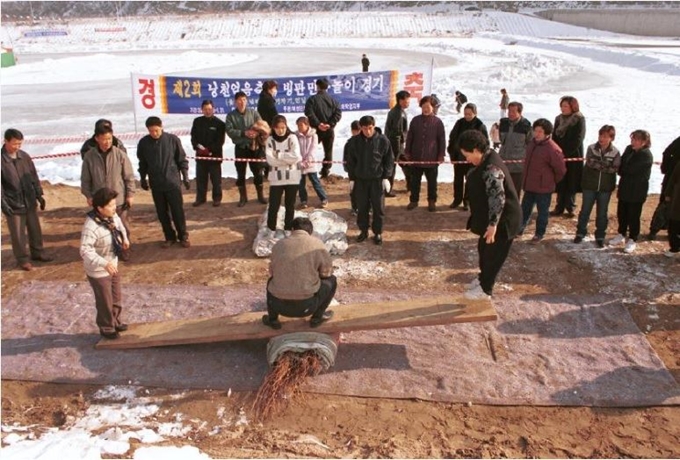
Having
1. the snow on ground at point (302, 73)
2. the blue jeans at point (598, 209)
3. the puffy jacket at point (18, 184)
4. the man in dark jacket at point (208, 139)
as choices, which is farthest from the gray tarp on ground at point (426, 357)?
the man in dark jacket at point (208, 139)

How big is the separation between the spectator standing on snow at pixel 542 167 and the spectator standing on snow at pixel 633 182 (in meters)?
0.76

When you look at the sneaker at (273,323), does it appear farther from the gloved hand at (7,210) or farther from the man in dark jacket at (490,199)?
the gloved hand at (7,210)

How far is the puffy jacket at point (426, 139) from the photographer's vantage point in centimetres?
842

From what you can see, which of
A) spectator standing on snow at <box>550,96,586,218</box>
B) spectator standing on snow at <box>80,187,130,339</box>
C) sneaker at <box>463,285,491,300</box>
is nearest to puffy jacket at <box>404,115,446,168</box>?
spectator standing on snow at <box>550,96,586,218</box>

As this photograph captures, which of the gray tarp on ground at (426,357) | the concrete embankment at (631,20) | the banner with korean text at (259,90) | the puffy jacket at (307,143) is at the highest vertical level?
the concrete embankment at (631,20)

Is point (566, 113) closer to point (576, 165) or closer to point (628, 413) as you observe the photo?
point (576, 165)

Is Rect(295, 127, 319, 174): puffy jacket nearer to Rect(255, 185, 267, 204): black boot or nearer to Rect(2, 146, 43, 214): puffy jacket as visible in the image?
Rect(255, 185, 267, 204): black boot

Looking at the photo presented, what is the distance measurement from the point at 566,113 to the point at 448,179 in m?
3.44

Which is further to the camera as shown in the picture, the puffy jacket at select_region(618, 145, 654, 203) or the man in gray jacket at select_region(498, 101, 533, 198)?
the man in gray jacket at select_region(498, 101, 533, 198)

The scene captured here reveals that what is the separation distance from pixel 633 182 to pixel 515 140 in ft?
5.65

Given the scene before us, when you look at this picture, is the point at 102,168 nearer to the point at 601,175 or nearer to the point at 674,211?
the point at 601,175

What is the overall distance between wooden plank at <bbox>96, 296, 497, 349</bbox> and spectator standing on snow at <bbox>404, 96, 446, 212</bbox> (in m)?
3.67

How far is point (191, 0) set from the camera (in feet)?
324

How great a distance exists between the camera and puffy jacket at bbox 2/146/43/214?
6.76 meters
